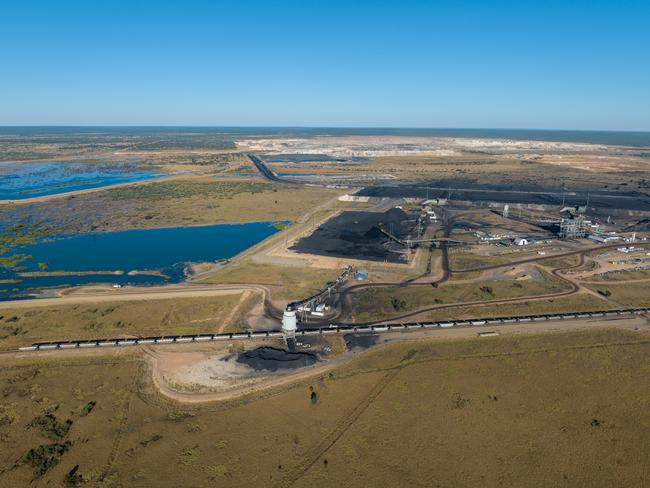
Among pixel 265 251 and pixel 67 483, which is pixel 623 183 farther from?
pixel 67 483

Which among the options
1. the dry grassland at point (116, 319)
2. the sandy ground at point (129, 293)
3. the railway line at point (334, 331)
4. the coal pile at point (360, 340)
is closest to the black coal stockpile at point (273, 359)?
the railway line at point (334, 331)

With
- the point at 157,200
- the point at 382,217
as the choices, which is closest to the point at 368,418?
the point at 382,217

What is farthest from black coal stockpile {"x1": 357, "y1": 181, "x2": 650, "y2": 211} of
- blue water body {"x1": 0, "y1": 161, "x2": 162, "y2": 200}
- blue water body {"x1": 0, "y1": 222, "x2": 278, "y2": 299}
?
blue water body {"x1": 0, "y1": 161, "x2": 162, "y2": 200}

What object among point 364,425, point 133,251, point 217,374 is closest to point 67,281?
point 133,251

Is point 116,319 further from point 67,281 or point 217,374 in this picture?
point 67,281

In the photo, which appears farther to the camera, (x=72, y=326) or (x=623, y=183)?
(x=623, y=183)

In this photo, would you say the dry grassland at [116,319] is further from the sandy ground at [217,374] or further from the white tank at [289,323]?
the white tank at [289,323]

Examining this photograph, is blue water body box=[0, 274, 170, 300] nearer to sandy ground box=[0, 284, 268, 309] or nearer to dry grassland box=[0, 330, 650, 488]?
sandy ground box=[0, 284, 268, 309]
